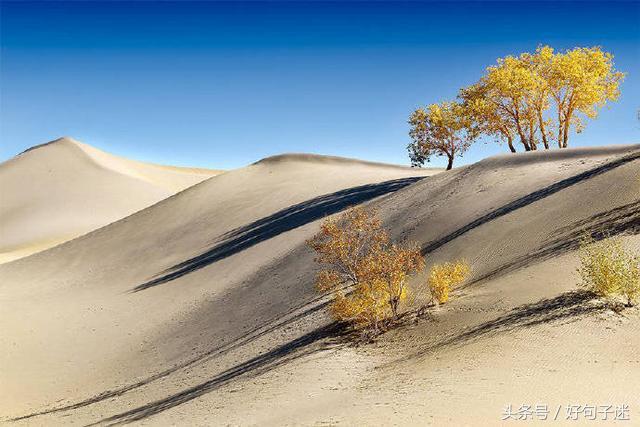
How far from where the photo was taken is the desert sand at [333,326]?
11.4 metres

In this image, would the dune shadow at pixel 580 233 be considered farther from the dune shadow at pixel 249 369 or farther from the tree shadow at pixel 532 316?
the dune shadow at pixel 249 369

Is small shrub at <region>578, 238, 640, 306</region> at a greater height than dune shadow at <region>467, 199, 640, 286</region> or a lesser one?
lesser

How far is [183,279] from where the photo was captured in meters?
34.3

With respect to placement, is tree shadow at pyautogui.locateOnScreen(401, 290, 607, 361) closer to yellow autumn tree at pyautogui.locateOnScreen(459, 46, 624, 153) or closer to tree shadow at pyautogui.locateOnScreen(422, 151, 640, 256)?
tree shadow at pyautogui.locateOnScreen(422, 151, 640, 256)

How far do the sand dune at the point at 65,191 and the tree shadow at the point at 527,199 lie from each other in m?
54.8

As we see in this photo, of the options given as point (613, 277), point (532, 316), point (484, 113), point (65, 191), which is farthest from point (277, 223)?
point (65, 191)

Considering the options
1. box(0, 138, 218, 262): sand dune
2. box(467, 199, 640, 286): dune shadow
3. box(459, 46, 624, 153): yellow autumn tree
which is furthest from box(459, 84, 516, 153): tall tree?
box(0, 138, 218, 262): sand dune

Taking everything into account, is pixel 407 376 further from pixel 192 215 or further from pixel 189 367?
pixel 192 215

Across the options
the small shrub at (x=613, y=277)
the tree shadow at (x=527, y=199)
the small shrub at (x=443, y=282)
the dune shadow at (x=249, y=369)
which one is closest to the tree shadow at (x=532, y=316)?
the small shrub at (x=613, y=277)

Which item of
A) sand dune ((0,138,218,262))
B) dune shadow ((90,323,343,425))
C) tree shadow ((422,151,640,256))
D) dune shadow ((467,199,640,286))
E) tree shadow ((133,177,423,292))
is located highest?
sand dune ((0,138,218,262))

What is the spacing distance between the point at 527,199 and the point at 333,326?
419 inches

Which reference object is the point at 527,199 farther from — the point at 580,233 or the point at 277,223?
the point at 277,223

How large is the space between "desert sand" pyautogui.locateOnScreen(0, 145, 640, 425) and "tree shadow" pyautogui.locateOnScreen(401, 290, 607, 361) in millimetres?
54

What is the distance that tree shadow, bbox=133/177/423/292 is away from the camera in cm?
3647
